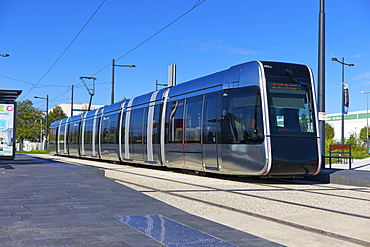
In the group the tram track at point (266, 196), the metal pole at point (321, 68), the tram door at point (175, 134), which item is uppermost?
the metal pole at point (321, 68)

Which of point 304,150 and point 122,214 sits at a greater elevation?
point 304,150

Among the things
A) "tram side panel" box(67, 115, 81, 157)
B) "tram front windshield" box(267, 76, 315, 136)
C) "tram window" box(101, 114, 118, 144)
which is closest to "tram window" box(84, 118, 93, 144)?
"tram side panel" box(67, 115, 81, 157)

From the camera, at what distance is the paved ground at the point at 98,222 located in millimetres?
5340

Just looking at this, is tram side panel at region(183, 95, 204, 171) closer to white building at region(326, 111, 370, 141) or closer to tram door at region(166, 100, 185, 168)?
tram door at region(166, 100, 185, 168)

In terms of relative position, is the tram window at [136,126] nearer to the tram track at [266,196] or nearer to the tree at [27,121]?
the tram track at [266,196]

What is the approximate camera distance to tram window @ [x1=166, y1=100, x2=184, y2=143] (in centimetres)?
1680

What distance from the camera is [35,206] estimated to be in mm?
7863

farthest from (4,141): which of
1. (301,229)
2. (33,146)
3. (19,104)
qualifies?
(19,104)

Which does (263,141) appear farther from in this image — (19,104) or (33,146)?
(19,104)

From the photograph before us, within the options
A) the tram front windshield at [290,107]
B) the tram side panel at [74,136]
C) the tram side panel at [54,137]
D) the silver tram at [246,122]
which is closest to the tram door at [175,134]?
the silver tram at [246,122]

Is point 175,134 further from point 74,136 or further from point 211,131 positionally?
point 74,136

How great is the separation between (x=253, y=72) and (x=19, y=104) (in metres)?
90.4

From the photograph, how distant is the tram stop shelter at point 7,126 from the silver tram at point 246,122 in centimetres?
640

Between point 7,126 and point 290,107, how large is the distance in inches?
483
